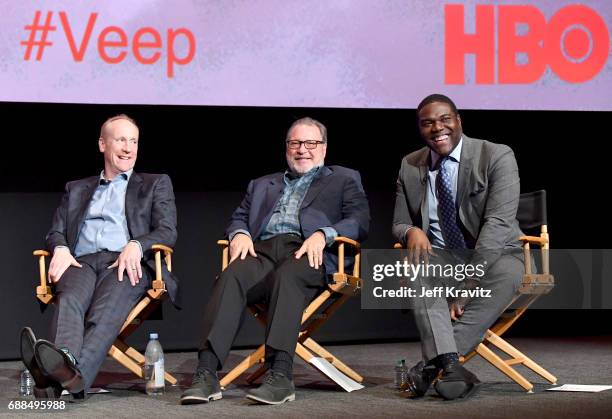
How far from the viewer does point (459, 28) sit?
533 centimetres

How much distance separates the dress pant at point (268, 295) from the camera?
142 inches

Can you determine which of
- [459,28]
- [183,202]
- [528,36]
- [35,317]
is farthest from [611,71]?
[35,317]

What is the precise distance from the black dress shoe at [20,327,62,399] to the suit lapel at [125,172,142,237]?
2.78 ft

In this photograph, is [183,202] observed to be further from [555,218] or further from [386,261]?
[555,218]

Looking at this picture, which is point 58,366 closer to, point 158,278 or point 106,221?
point 158,278

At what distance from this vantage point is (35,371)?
3.44 meters

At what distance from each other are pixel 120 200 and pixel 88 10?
4.19 feet

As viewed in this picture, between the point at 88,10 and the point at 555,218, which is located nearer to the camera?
the point at 88,10

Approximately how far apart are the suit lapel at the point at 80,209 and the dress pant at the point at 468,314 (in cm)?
154

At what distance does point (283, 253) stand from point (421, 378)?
2.71 feet

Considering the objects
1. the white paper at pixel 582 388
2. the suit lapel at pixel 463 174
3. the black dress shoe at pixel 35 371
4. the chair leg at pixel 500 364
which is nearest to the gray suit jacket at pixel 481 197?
the suit lapel at pixel 463 174

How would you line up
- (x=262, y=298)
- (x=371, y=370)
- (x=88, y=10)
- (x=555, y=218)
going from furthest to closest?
(x=555, y=218) → (x=88, y=10) → (x=371, y=370) → (x=262, y=298)

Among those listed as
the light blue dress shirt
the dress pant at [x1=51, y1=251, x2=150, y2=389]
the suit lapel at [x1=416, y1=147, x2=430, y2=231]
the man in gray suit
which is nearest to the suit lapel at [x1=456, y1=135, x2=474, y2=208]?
the man in gray suit

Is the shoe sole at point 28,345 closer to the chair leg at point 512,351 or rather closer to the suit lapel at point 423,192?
the suit lapel at point 423,192
